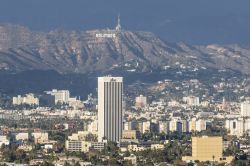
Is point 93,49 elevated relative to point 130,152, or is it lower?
elevated

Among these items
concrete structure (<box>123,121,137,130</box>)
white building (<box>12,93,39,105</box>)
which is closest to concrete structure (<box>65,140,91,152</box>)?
concrete structure (<box>123,121,137,130</box>)

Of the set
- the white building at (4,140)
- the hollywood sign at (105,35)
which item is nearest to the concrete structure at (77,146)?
the white building at (4,140)

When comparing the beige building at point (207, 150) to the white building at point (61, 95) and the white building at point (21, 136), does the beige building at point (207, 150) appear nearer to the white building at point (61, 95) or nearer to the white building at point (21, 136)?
the white building at point (21, 136)

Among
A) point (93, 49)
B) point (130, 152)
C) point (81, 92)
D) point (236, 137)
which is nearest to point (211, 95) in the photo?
point (81, 92)

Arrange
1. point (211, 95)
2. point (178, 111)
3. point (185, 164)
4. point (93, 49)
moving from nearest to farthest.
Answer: point (185, 164)
point (178, 111)
point (211, 95)
point (93, 49)

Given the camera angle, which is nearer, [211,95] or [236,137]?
[236,137]

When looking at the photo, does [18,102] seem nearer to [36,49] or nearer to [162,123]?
[162,123]

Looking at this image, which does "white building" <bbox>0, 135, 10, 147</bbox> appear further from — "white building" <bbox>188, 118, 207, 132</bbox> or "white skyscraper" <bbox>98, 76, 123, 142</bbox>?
"white building" <bbox>188, 118, 207, 132</bbox>
